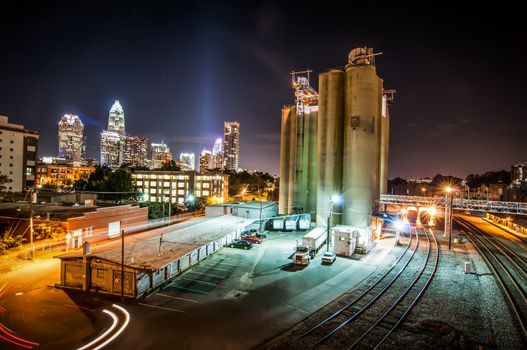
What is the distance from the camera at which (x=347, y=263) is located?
30062 mm

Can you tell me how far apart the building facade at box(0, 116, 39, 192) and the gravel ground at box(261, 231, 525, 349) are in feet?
335

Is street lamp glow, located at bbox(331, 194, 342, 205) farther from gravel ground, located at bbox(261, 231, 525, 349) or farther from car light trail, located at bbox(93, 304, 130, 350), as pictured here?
car light trail, located at bbox(93, 304, 130, 350)

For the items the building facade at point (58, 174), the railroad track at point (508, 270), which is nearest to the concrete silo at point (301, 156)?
the railroad track at point (508, 270)

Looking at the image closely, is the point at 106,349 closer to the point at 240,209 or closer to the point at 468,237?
the point at 240,209

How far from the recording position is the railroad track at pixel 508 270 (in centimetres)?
1990

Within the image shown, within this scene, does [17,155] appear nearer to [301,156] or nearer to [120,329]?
[301,156]

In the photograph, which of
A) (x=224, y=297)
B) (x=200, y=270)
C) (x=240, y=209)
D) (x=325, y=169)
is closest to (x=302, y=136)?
(x=325, y=169)

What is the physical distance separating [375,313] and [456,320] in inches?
184

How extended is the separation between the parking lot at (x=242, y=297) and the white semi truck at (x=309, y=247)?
786 millimetres

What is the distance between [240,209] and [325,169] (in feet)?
51.4

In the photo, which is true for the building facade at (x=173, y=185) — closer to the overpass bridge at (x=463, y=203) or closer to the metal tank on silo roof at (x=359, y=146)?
the overpass bridge at (x=463, y=203)

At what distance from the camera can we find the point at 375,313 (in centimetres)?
1869

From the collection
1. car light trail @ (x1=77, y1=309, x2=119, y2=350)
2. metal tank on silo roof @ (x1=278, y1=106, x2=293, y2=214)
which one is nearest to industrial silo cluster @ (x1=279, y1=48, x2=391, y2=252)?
metal tank on silo roof @ (x1=278, y1=106, x2=293, y2=214)

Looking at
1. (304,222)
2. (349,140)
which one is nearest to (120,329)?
(304,222)
